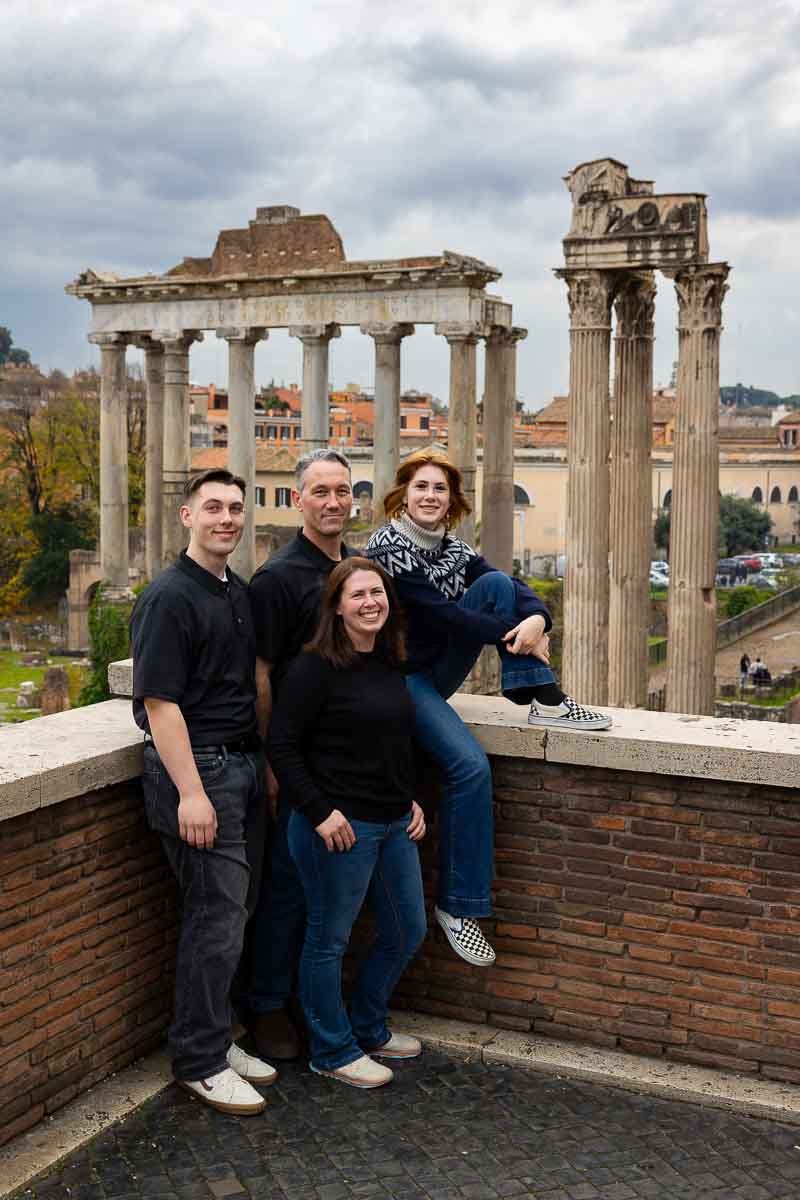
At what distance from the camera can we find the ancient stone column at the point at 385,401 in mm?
27578

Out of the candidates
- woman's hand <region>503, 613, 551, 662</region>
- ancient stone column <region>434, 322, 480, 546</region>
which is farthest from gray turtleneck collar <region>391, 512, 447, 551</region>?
ancient stone column <region>434, 322, 480, 546</region>

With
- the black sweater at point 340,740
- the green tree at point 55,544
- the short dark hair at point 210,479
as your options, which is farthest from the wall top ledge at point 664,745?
the green tree at point 55,544

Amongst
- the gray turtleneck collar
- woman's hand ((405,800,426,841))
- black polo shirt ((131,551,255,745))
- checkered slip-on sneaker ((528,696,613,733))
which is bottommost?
woman's hand ((405,800,426,841))

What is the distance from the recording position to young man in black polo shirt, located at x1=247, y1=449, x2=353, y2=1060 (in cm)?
549

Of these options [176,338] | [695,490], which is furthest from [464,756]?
[176,338]

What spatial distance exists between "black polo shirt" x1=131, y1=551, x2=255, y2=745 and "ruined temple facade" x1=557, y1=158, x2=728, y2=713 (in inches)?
497

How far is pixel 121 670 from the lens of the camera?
6254 millimetres

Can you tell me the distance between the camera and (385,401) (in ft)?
91.4

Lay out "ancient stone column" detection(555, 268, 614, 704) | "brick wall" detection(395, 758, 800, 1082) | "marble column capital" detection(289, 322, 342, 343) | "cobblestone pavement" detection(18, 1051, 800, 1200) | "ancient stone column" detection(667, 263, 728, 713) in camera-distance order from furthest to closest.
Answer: "marble column capital" detection(289, 322, 342, 343), "ancient stone column" detection(555, 268, 614, 704), "ancient stone column" detection(667, 263, 728, 713), "brick wall" detection(395, 758, 800, 1082), "cobblestone pavement" detection(18, 1051, 800, 1200)

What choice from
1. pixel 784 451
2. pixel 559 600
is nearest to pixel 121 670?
pixel 559 600

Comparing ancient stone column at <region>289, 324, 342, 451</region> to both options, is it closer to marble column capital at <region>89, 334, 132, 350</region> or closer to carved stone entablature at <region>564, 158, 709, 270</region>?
marble column capital at <region>89, 334, 132, 350</region>

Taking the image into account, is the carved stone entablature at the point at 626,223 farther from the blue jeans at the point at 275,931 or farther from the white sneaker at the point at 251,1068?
the white sneaker at the point at 251,1068

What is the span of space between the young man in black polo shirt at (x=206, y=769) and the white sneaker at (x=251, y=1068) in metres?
0.02

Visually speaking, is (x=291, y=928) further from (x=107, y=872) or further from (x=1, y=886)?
(x=1, y=886)
